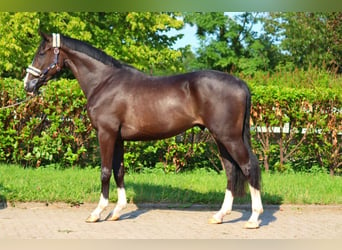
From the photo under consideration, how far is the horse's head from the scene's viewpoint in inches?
310

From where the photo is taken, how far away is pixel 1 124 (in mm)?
11430

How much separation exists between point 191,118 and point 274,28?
30.4 metres

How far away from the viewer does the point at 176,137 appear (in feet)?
39.1

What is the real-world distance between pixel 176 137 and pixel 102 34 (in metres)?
9.79

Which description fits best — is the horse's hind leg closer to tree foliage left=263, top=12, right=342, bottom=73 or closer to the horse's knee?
the horse's knee

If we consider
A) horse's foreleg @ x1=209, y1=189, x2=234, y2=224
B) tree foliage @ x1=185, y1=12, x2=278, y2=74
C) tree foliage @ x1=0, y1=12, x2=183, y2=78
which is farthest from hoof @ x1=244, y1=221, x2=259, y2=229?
tree foliage @ x1=185, y1=12, x2=278, y2=74

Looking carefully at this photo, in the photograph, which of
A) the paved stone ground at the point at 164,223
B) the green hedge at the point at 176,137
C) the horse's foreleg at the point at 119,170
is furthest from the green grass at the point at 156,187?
the horse's foreleg at the point at 119,170

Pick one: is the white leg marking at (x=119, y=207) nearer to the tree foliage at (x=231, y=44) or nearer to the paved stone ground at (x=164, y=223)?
the paved stone ground at (x=164, y=223)

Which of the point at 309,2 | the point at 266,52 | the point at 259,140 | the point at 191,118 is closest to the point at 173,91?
the point at 191,118

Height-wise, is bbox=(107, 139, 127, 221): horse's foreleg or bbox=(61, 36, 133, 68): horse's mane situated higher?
bbox=(61, 36, 133, 68): horse's mane

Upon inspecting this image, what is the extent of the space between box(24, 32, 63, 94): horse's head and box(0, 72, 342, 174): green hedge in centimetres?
356

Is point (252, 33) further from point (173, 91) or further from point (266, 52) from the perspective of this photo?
point (173, 91)

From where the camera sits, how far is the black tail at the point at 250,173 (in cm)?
743

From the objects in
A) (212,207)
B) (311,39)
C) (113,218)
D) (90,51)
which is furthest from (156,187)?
(311,39)
